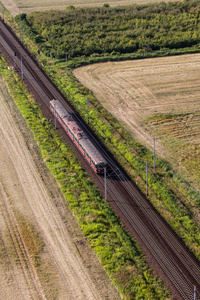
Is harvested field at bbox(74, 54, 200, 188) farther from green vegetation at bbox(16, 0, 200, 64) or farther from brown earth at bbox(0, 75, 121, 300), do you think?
brown earth at bbox(0, 75, 121, 300)

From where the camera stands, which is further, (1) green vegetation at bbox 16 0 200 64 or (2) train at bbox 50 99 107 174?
(1) green vegetation at bbox 16 0 200 64

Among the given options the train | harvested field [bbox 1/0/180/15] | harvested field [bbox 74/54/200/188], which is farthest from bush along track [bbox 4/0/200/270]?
harvested field [bbox 1/0/180/15]

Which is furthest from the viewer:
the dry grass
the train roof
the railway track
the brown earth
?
the dry grass

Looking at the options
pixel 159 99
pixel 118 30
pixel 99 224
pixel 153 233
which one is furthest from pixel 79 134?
pixel 118 30

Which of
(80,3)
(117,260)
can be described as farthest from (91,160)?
(80,3)

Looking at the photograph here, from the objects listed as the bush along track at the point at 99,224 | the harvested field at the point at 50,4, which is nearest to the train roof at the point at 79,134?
the bush along track at the point at 99,224

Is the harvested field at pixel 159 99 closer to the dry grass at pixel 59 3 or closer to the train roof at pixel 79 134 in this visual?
the train roof at pixel 79 134
